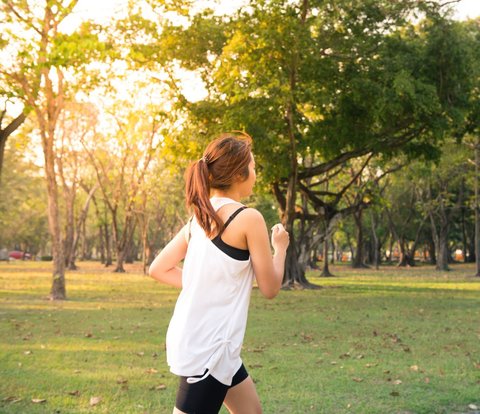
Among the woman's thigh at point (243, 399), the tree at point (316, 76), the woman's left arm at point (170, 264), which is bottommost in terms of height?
the woman's thigh at point (243, 399)

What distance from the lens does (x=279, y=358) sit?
10.5 metres

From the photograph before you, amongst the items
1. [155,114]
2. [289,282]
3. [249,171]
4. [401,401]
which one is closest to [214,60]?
[155,114]

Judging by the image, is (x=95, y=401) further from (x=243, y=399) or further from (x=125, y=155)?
(x=125, y=155)

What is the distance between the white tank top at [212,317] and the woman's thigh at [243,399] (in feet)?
0.60

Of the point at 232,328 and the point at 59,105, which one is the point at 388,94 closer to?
the point at 59,105

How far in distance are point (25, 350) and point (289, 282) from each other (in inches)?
794

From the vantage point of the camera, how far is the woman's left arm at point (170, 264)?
3.51 m

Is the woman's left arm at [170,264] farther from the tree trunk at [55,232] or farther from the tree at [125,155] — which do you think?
the tree at [125,155]

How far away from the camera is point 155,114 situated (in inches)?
1058

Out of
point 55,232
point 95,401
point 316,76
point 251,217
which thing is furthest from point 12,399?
point 316,76

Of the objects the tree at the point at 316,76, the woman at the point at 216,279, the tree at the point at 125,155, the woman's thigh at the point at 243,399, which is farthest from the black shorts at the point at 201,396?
the tree at the point at 125,155

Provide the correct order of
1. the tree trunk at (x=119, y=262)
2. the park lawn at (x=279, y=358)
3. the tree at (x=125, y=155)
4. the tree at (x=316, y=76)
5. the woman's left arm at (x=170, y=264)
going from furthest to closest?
the tree trunk at (x=119, y=262) → the tree at (x=125, y=155) → the tree at (x=316, y=76) → the park lawn at (x=279, y=358) → the woman's left arm at (x=170, y=264)

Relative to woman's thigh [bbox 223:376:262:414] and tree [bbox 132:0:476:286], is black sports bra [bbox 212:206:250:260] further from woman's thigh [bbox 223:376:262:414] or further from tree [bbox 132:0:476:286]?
tree [bbox 132:0:476:286]

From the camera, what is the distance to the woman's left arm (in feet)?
11.5
